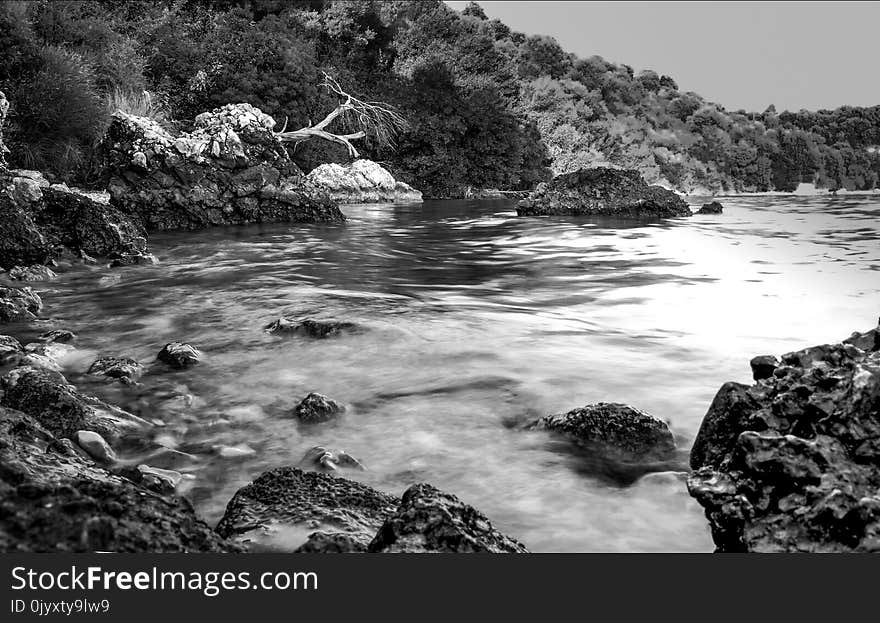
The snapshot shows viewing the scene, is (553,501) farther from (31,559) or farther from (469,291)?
(469,291)

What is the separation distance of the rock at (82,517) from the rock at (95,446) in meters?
0.93

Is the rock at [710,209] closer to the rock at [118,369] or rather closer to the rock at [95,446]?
the rock at [118,369]

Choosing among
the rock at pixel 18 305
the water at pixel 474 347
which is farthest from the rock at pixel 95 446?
the rock at pixel 18 305

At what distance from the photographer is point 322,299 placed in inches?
226

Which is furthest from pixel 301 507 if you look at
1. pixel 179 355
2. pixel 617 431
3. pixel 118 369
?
pixel 179 355

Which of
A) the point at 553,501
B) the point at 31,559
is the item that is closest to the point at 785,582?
the point at 553,501

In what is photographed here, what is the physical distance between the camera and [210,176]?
11.9 meters

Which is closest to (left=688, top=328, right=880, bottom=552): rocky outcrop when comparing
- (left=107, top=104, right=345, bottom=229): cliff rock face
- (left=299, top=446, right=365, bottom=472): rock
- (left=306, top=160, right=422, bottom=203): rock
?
(left=299, top=446, right=365, bottom=472): rock

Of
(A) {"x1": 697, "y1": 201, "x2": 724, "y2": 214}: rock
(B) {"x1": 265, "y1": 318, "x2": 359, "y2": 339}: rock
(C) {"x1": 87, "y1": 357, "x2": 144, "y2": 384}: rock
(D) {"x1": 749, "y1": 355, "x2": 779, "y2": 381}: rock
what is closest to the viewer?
(D) {"x1": 749, "y1": 355, "x2": 779, "y2": 381}: rock

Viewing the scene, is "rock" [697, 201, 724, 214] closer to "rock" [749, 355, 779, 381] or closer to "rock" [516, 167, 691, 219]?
"rock" [516, 167, 691, 219]

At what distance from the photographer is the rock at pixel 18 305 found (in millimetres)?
4738

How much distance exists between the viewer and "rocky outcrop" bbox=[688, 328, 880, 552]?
5.24 feet

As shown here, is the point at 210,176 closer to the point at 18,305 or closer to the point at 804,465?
the point at 18,305

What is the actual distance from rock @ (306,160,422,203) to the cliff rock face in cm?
620
